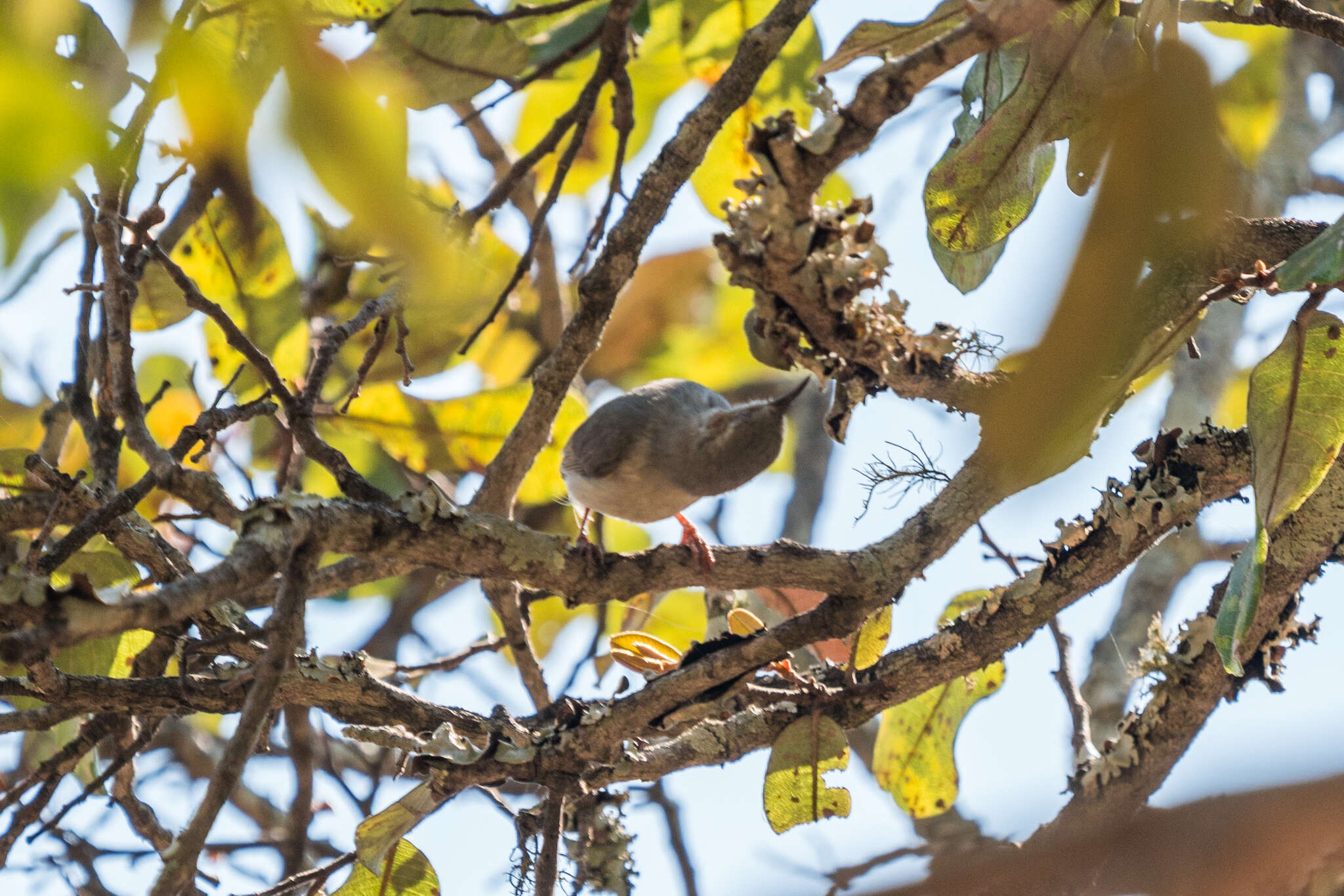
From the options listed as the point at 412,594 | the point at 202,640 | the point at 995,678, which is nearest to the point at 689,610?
the point at 995,678

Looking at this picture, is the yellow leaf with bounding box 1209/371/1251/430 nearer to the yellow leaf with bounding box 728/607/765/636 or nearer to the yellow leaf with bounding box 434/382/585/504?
the yellow leaf with bounding box 728/607/765/636

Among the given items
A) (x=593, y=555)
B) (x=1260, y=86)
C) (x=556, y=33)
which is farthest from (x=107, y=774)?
(x=1260, y=86)

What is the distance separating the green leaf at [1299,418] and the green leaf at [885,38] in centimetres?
98

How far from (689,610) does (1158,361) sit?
229 centimetres

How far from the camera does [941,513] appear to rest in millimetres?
2143

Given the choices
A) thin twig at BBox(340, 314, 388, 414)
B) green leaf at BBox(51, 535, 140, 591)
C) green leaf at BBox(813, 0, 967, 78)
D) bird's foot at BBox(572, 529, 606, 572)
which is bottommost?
bird's foot at BBox(572, 529, 606, 572)

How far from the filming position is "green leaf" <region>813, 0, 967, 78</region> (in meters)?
2.21

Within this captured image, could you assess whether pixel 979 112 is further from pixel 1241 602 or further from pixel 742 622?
pixel 742 622

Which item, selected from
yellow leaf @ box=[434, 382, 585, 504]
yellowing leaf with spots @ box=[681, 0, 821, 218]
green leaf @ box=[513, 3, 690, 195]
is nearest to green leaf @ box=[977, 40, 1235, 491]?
yellowing leaf with spots @ box=[681, 0, 821, 218]

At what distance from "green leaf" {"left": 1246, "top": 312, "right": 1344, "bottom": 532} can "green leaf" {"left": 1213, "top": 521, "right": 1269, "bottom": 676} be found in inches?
2.0

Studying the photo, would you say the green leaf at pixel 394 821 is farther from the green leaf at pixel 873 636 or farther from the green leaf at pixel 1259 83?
the green leaf at pixel 1259 83

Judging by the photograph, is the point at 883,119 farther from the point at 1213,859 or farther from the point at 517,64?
the point at 517,64

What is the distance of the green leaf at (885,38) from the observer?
221 cm

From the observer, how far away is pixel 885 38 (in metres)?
2.25
